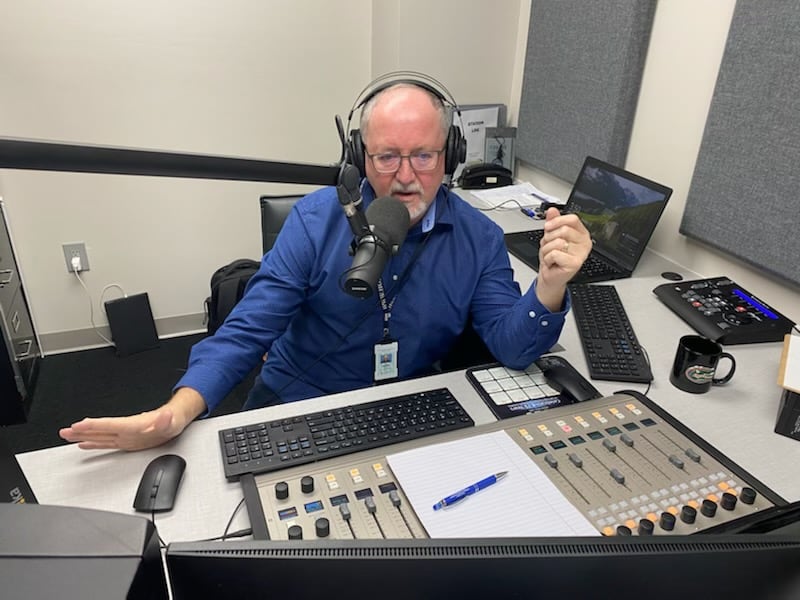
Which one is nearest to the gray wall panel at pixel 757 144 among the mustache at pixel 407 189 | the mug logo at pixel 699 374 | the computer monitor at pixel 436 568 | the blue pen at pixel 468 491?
the mug logo at pixel 699 374

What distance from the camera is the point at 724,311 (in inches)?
50.4

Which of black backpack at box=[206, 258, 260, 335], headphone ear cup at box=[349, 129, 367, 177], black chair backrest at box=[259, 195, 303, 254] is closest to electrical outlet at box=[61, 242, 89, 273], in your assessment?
black backpack at box=[206, 258, 260, 335]

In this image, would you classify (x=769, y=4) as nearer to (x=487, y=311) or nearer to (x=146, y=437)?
(x=487, y=311)

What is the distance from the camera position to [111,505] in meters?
0.76

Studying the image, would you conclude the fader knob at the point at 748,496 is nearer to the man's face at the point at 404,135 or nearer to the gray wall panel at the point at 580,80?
the man's face at the point at 404,135

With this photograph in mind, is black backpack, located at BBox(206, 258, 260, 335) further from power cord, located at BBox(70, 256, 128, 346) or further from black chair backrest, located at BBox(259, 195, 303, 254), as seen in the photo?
power cord, located at BBox(70, 256, 128, 346)

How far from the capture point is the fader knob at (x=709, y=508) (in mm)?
759

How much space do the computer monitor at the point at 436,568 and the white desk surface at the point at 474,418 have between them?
39cm

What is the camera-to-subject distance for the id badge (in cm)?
115

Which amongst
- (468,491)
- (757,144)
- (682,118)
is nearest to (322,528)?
(468,491)

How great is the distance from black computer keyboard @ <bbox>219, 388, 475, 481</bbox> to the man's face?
0.35 m

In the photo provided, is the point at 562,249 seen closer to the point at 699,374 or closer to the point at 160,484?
the point at 699,374

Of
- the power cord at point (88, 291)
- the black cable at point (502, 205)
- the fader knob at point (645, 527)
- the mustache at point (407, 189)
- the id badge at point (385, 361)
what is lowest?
the power cord at point (88, 291)

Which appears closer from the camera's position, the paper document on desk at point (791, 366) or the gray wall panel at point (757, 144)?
the paper document on desk at point (791, 366)
